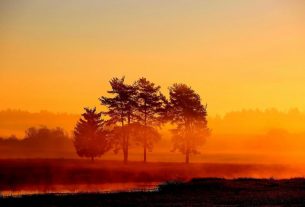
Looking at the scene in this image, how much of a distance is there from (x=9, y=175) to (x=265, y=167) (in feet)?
146

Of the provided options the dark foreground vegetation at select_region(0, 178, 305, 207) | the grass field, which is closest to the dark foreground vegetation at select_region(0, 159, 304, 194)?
the grass field

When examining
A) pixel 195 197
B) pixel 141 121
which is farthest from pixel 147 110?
pixel 195 197

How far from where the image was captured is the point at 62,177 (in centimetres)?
6000

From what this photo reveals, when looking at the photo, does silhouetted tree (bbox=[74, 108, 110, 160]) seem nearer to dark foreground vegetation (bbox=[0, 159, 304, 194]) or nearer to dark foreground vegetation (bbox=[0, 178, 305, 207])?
dark foreground vegetation (bbox=[0, 159, 304, 194])

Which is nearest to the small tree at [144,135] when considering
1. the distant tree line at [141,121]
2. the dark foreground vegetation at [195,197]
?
the distant tree line at [141,121]

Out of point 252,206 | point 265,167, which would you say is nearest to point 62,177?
point 252,206

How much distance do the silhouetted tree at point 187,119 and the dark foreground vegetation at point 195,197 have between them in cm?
3890

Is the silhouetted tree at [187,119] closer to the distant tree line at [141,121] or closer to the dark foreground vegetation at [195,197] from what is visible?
the distant tree line at [141,121]

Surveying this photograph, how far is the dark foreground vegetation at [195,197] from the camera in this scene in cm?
3356

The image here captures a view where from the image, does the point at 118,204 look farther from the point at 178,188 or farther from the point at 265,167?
the point at 265,167

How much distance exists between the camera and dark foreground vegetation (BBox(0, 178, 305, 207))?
33562 mm

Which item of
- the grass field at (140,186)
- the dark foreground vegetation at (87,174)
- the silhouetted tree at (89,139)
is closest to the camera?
the grass field at (140,186)

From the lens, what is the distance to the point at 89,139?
79500mm

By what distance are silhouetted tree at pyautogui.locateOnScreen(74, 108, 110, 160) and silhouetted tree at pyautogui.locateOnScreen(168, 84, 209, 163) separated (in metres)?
12.8
